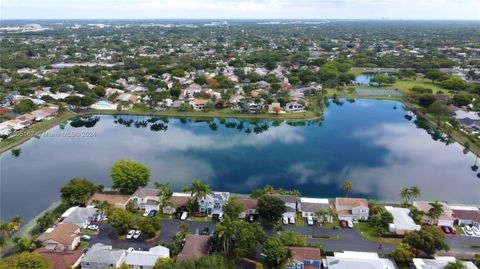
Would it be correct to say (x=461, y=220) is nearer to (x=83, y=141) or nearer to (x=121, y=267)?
(x=121, y=267)

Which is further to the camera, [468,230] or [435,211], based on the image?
[468,230]

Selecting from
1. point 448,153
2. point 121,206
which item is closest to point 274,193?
point 121,206

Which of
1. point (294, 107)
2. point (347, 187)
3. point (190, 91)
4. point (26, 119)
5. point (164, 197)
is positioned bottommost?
point (164, 197)

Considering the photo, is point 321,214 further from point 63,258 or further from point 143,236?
point 63,258

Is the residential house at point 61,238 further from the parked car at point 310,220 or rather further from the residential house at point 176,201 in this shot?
the parked car at point 310,220

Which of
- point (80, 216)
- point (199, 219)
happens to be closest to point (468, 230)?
point (199, 219)
